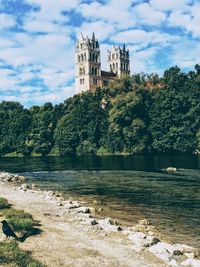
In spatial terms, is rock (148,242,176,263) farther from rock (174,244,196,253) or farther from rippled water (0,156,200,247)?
rippled water (0,156,200,247)

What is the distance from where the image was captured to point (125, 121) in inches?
5032

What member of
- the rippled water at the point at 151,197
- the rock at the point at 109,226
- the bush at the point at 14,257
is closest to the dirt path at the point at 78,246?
the rock at the point at 109,226

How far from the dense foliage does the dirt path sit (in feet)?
315

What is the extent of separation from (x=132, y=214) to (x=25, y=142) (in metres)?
129

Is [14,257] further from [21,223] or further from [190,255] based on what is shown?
[190,255]

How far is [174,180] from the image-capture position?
171 ft

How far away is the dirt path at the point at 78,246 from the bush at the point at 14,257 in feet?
2.85

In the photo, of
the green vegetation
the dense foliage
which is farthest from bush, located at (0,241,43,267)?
the dense foliage

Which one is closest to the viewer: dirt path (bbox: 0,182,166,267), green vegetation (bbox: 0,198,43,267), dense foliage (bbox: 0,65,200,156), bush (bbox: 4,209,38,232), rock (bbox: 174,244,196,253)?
green vegetation (bbox: 0,198,43,267)

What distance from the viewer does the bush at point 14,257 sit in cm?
1611

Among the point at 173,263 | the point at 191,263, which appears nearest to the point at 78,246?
the point at 173,263

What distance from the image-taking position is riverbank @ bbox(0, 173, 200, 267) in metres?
17.8

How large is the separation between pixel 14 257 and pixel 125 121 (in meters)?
112

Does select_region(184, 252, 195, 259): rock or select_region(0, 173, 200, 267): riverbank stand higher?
select_region(0, 173, 200, 267): riverbank
